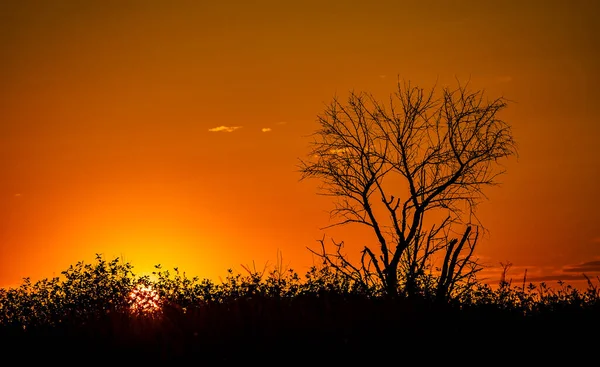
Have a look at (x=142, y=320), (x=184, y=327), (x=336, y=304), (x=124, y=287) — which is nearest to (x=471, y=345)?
(x=336, y=304)

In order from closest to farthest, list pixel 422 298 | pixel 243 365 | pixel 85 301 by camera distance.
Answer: pixel 243 365
pixel 422 298
pixel 85 301

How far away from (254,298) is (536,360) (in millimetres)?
5070

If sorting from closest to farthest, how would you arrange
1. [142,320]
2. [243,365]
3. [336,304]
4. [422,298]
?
[243,365] < [142,320] < [336,304] < [422,298]

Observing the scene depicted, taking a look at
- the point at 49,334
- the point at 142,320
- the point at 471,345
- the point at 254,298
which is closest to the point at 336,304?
the point at 254,298

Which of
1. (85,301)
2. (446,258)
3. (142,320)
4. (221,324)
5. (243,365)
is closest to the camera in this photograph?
(243,365)

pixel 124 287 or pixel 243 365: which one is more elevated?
pixel 124 287

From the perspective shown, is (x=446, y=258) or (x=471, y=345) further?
(x=446, y=258)

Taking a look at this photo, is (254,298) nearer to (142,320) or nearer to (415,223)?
(142,320)

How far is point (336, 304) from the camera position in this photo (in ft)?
47.3

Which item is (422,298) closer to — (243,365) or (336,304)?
(336,304)

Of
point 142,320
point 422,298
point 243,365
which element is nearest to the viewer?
point 243,365

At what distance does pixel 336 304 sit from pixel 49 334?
543 centimetres

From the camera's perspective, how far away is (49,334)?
13.4 m

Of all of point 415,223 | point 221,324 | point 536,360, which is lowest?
point 536,360
